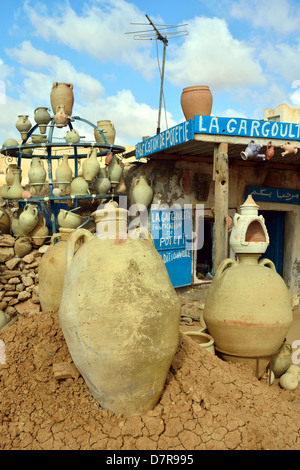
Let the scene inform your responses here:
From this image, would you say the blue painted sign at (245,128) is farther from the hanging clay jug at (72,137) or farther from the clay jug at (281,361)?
the clay jug at (281,361)

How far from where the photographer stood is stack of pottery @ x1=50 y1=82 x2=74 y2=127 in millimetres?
5730

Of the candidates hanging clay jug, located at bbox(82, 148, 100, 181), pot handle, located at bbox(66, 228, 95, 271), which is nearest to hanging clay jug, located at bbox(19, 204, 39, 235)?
hanging clay jug, located at bbox(82, 148, 100, 181)

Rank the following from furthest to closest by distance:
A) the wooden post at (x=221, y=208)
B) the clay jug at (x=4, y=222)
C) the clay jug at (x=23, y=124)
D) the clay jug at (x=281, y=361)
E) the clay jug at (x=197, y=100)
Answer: the clay jug at (x=23, y=124) < the clay jug at (x=4, y=222) < the clay jug at (x=197, y=100) < the wooden post at (x=221, y=208) < the clay jug at (x=281, y=361)

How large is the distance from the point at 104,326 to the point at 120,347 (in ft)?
0.52

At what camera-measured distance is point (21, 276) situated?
5461 mm

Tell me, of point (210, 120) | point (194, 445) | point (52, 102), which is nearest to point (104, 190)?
point (52, 102)

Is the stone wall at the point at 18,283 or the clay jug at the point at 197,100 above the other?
the clay jug at the point at 197,100

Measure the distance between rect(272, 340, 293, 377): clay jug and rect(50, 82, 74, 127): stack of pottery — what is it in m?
4.53

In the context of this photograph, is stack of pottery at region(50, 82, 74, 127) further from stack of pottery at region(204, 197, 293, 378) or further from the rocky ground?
the rocky ground

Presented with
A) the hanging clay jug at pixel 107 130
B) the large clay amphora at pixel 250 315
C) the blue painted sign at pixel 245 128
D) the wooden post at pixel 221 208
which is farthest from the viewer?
the hanging clay jug at pixel 107 130

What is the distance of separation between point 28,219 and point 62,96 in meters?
2.06

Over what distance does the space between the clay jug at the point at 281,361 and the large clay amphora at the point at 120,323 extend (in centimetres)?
209

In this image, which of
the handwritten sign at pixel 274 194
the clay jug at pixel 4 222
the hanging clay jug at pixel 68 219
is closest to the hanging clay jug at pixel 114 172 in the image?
the hanging clay jug at pixel 68 219

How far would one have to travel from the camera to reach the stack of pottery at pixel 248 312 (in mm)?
3492
